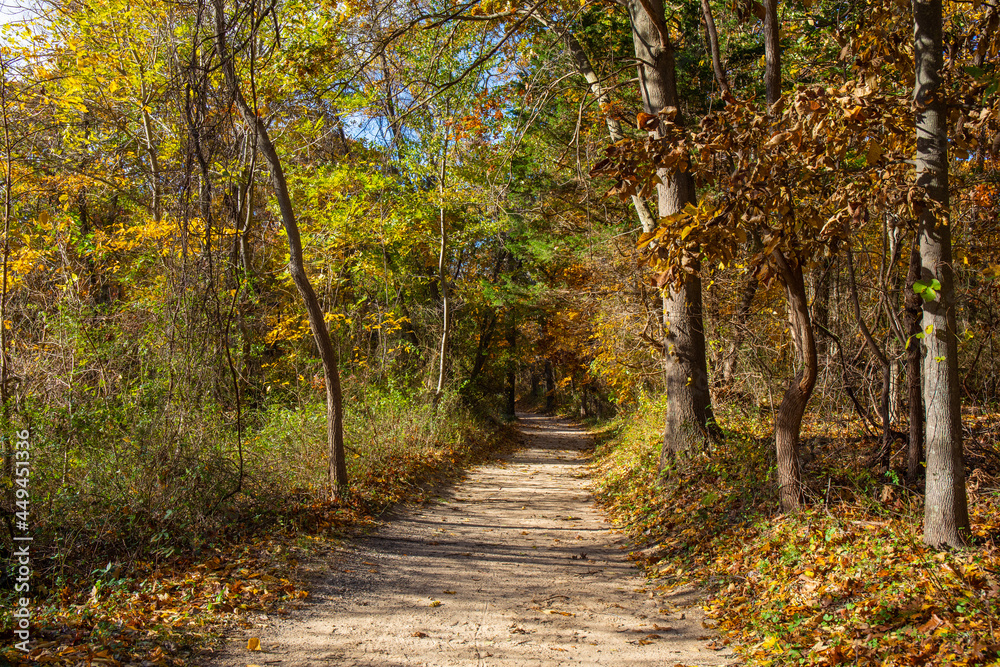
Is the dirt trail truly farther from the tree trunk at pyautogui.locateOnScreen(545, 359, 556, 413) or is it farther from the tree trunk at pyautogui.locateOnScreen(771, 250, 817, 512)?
the tree trunk at pyautogui.locateOnScreen(545, 359, 556, 413)

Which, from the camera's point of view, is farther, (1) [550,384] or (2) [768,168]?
(1) [550,384]

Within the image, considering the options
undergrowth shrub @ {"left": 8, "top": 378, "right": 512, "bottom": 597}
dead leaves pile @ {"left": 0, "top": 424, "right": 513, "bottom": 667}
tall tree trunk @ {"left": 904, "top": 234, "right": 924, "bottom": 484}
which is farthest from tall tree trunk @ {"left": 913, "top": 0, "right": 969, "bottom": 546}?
undergrowth shrub @ {"left": 8, "top": 378, "right": 512, "bottom": 597}

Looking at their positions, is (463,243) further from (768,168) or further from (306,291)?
(768,168)

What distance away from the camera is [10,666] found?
3.39 m

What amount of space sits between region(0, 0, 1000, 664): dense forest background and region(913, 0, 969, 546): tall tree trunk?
0.02 metres

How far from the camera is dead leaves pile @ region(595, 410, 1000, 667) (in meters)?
3.58

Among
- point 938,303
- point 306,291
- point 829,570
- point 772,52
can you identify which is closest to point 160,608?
point 306,291

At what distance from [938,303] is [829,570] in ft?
7.23

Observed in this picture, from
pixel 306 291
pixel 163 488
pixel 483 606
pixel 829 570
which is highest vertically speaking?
pixel 306 291

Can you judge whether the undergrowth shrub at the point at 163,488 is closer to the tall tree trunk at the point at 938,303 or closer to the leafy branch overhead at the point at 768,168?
the leafy branch overhead at the point at 768,168

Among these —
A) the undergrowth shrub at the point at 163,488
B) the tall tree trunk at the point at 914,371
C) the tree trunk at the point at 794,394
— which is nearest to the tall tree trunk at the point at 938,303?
the tall tree trunk at the point at 914,371

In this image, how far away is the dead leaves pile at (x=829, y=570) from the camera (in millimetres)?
3580

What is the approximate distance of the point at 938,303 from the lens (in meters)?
4.27

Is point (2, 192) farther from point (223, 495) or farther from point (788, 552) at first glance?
point (788, 552)
